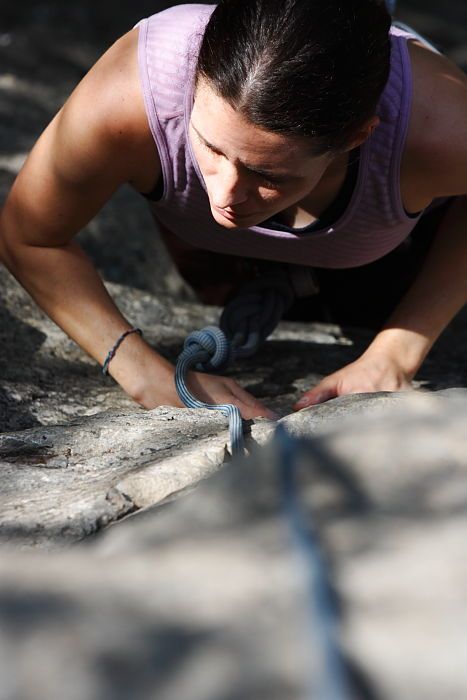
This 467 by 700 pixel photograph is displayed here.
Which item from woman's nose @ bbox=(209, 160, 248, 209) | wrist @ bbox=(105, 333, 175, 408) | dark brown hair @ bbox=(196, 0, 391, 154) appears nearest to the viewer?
dark brown hair @ bbox=(196, 0, 391, 154)

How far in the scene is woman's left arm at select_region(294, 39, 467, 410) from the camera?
4.83ft

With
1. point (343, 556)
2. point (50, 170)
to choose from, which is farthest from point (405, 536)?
point (50, 170)

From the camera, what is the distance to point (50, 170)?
151 centimetres

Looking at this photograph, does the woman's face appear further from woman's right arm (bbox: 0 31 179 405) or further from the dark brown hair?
woman's right arm (bbox: 0 31 179 405)

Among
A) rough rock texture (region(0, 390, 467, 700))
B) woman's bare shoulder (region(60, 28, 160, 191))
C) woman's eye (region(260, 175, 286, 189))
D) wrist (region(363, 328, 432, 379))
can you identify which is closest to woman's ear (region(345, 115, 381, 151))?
woman's eye (region(260, 175, 286, 189))

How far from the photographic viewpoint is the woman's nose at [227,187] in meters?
1.25

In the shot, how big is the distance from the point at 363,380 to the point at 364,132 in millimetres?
447

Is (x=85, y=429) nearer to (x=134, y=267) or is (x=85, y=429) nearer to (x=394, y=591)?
(x=394, y=591)

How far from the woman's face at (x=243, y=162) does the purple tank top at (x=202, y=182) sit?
99 mm

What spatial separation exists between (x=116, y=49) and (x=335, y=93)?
1.56 ft

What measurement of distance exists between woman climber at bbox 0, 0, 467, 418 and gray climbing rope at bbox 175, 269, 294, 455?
4 cm

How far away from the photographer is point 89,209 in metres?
1.57

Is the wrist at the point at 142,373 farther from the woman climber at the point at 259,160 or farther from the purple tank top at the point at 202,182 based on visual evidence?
the purple tank top at the point at 202,182

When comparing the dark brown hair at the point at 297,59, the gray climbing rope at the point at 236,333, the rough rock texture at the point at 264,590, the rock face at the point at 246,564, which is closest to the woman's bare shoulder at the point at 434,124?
the dark brown hair at the point at 297,59
